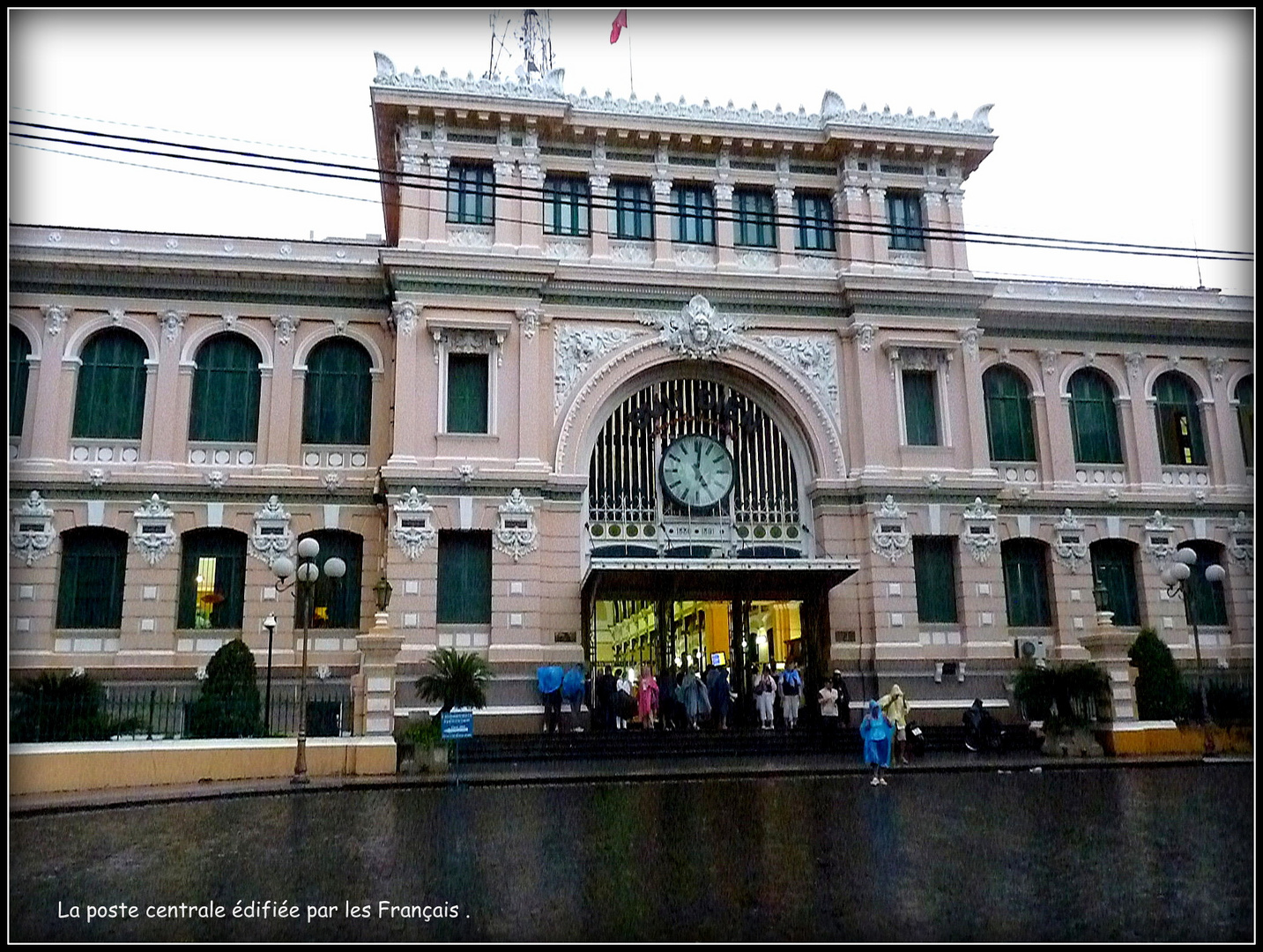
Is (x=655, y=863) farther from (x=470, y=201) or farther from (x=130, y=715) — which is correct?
(x=470, y=201)

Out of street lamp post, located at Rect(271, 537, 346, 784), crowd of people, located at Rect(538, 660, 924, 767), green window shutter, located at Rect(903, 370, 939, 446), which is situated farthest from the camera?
green window shutter, located at Rect(903, 370, 939, 446)

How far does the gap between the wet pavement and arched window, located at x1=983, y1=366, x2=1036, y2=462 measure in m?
15.4

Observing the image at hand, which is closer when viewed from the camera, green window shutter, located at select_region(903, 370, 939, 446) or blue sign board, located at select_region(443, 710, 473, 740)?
blue sign board, located at select_region(443, 710, 473, 740)

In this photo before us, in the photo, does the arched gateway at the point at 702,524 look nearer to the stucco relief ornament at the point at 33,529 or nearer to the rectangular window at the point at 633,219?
the rectangular window at the point at 633,219

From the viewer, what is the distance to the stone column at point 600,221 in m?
29.3

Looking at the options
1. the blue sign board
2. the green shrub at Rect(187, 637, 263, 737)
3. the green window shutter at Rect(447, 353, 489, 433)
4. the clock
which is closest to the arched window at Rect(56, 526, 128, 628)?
the green shrub at Rect(187, 637, 263, 737)

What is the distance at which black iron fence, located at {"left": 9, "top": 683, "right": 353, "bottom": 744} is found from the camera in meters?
19.6

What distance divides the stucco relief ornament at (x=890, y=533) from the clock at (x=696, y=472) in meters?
4.22

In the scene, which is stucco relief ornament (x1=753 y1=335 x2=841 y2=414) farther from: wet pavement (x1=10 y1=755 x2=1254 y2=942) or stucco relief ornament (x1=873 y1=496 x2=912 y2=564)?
wet pavement (x1=10 y1=755 x2=1254 y2=942)

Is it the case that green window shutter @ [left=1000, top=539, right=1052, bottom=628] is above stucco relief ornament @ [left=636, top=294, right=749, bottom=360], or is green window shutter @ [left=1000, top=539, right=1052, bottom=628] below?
below

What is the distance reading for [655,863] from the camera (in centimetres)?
1021

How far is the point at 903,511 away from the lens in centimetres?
2839

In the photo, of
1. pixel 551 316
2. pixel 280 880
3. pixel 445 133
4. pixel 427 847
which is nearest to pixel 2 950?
pixel 280 880

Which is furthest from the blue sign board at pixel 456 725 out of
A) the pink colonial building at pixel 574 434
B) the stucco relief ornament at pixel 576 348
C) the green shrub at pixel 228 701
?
the stucco relief ornament at pixel 576 348
